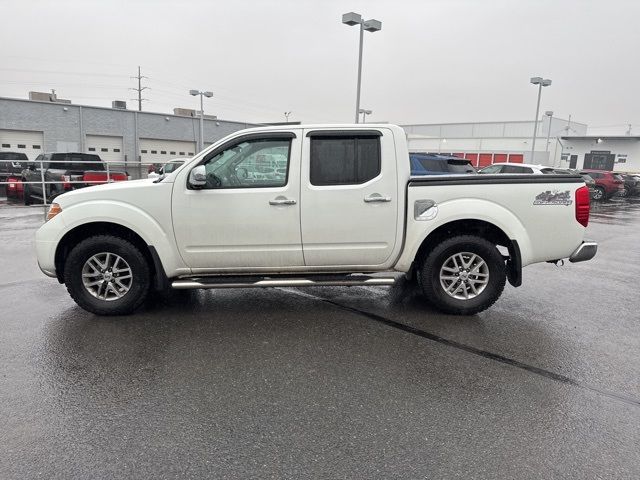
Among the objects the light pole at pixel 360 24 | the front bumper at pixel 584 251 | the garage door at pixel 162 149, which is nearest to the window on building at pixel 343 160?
the front bumper at pixel 584 251

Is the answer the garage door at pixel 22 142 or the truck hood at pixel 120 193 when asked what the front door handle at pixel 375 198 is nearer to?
the truck hood at pixel 120 193

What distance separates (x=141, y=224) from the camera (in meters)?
4.82

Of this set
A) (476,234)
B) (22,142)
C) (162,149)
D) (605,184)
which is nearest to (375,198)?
(476,234)

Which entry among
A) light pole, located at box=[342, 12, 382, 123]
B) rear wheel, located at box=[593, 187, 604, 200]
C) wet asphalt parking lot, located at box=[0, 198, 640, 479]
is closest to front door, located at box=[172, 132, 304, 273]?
wet asphalt parking lot, located at box=[0, 198, 640, 479]

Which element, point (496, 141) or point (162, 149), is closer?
point (162, 149)

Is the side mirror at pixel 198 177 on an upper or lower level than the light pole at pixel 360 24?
lower

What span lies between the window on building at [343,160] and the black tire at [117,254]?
2.05 meters

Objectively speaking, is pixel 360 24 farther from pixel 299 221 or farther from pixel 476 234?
pixel 299 221

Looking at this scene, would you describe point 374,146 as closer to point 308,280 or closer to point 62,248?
point 308,280

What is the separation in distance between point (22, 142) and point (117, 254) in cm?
3267

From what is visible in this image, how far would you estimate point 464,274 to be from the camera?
5.10 m

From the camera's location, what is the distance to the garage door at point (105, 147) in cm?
3434

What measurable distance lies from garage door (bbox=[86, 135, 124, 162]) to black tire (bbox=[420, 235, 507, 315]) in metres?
34.6

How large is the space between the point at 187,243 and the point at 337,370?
213cm
